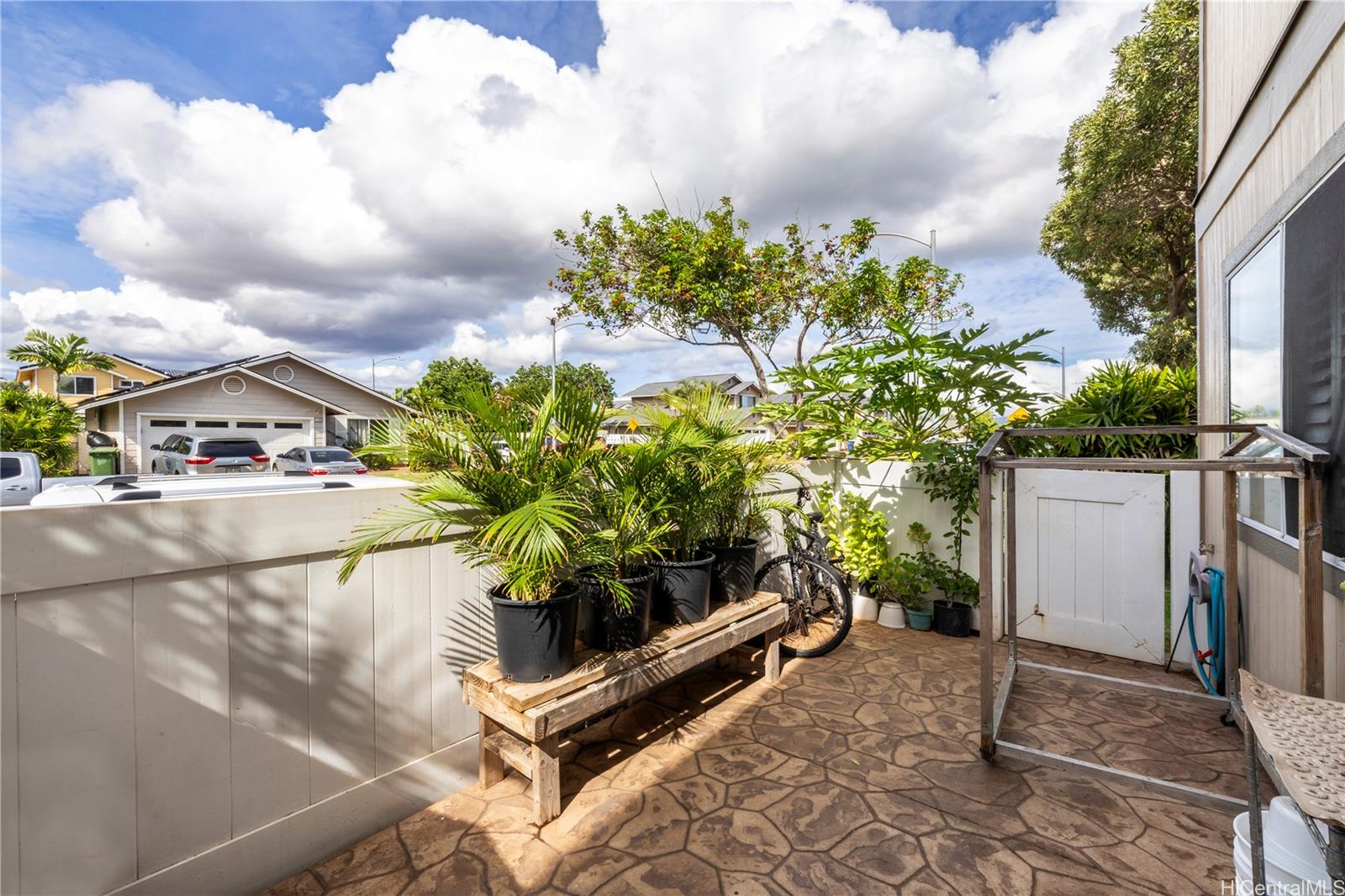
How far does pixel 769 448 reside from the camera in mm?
3363

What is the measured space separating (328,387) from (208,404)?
9.36 feet

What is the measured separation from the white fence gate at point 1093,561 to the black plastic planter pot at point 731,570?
6.55ft

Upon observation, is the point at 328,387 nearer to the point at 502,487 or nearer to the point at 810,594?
the point at 810,594

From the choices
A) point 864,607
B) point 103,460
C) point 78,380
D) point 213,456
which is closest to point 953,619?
point 864,607

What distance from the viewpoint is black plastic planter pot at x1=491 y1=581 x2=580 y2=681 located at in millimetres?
1858

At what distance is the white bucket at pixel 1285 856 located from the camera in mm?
1108

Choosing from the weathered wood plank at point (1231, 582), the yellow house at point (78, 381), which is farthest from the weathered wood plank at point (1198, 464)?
the yellow house at point (78, 381)

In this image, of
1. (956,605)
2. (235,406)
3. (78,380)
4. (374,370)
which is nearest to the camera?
(956,605)

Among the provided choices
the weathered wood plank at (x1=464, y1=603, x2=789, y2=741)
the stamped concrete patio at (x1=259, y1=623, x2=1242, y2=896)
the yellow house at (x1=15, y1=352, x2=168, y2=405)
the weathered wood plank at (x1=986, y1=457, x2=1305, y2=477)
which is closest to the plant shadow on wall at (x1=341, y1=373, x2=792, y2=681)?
the weathered wood plank at (x1=464, y1=603, x2=789, y2=741)

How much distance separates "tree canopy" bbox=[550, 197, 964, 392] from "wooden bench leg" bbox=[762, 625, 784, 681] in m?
5.84

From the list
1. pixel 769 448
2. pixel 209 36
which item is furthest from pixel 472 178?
pixel 769 448

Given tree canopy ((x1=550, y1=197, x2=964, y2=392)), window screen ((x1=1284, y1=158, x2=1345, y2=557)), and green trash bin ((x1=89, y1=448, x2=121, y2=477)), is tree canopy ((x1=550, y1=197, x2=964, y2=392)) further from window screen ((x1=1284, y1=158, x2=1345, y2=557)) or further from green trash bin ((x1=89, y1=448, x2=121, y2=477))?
green trash bin ((x1=89, y1=448, x2=121, y2=477))

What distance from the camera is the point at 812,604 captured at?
3682 millimetres

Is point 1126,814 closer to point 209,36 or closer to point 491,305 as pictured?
point 209,36
